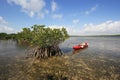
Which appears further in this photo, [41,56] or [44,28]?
[44,28]

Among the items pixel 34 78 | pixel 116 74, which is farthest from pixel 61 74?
pixel 116 74

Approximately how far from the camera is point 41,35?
3086cm

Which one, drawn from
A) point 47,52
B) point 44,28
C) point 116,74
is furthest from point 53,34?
point 116,74

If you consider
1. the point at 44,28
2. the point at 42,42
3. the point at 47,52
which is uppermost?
the point at 44,28

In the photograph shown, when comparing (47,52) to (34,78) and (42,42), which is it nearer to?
(42,42)

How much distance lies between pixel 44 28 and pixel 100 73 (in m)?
18.2

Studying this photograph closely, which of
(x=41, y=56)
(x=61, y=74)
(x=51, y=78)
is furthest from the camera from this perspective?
(x=41, y=56)

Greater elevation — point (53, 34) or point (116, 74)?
point (53, 34)

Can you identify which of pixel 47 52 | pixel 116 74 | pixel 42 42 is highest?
pixel 42 42

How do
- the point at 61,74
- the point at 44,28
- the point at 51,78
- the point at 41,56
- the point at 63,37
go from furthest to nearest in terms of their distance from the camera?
the point at 63,37
the point at 44,28
the point at 41,56
the point at 61,74
the point at 51,78

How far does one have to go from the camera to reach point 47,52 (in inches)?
1205

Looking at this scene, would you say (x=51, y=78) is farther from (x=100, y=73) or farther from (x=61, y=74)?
(x=100, y=73)

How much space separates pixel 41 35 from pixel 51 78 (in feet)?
52.2

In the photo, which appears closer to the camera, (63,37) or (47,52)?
→ (47,52)
